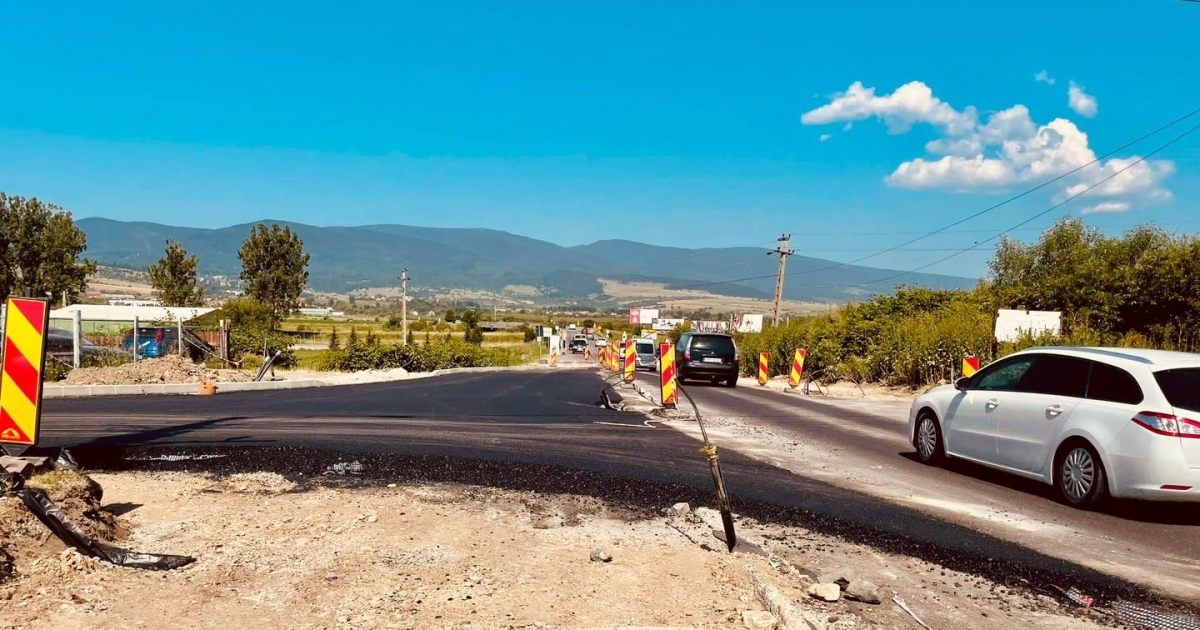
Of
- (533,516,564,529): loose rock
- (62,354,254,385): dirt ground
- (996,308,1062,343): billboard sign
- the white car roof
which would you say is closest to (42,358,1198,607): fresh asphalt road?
the white car roof

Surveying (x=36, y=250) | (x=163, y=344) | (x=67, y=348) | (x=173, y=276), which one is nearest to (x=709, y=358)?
(x=67, y=348)

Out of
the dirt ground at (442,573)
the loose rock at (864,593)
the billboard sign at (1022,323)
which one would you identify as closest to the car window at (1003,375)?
the dirt ground at (442,573)

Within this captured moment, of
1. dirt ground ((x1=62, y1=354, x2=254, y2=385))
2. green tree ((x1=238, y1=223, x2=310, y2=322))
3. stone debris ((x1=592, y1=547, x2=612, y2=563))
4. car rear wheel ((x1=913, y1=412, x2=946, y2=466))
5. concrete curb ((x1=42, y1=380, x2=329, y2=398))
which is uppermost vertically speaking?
green tree ((x1=238, y1=223, x2=310, y2=322))

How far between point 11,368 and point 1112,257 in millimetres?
42229

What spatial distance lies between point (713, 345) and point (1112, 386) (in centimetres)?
2021

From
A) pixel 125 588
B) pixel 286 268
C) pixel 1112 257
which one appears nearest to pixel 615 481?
pixel 125 588

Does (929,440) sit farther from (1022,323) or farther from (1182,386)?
(1022,323)

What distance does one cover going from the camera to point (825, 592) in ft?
15.8

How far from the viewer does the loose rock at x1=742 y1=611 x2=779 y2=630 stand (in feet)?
14.1

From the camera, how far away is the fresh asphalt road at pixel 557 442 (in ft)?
20.6

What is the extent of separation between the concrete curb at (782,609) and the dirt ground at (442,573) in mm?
69

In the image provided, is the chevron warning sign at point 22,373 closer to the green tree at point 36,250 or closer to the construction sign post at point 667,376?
the construction sign post at point 667,376

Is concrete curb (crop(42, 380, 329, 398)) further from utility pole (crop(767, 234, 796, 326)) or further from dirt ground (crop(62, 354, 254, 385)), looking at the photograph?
utility pole (crop(767, 234, 796, 326))

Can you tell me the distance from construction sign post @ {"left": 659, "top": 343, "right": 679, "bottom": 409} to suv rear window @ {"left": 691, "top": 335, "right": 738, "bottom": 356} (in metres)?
10.8
